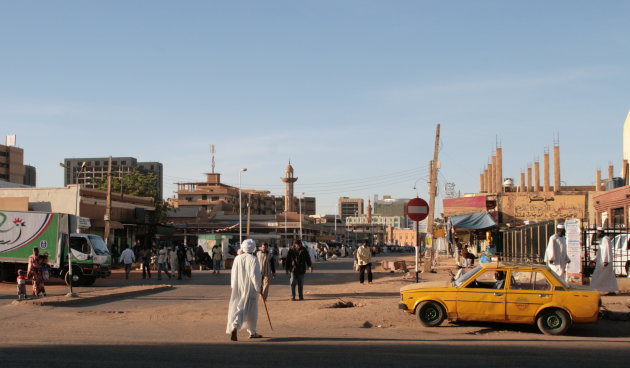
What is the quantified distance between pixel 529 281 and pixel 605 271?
6.08 meters

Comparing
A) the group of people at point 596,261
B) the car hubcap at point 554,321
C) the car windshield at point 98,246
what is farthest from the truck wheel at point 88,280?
the car hubcap at point 554,321

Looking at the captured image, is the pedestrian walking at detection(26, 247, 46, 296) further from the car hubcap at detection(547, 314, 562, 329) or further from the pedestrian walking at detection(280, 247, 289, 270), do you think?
the car hubcap at detection(547, 314, 562, 329)

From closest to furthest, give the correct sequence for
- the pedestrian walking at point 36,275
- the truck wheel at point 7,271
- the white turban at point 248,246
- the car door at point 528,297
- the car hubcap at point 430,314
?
the white turban at point 248,246
the car door at point 528,297
the car hubcap at point 430,314
the pedestrian walking at point 36,275
the truck wheel at point 7,271

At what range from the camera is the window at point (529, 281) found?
41.8ft

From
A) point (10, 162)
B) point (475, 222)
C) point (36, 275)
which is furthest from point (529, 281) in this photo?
point (10, 162)

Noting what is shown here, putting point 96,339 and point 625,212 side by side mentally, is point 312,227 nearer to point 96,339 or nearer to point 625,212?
point 625,212

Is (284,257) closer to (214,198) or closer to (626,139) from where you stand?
(626,139)

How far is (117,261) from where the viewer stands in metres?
48.3

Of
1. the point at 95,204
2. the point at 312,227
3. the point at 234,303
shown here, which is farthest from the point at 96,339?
the point at 312,227

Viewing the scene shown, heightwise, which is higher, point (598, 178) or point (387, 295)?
point (598, 178)

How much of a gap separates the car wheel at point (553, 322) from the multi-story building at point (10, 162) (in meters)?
123

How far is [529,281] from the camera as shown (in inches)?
505

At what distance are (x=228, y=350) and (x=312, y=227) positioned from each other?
376 ft

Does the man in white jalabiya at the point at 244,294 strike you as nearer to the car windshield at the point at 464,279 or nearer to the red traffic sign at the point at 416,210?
the car windshield at the point at 464,279
